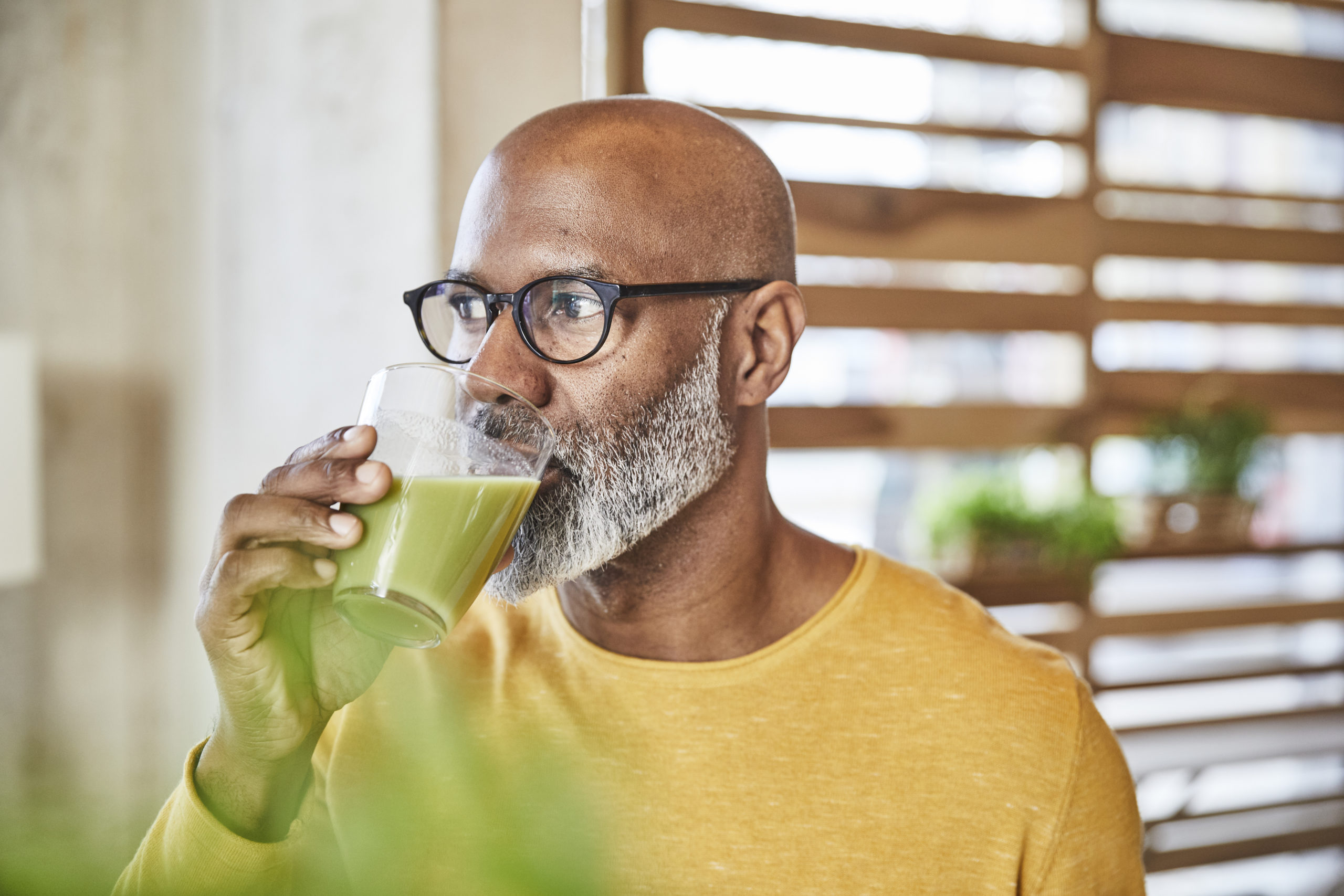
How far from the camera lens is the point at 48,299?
2420 mm

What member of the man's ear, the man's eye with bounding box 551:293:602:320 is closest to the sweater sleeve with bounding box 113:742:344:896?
the man's eye with bounding box 551:293:602:320

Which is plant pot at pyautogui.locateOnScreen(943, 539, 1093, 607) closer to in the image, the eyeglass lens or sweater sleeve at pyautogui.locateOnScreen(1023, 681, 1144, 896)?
sweater sleeve at pyautogui.locateOnScreen(1023, 681, 1144, 896)

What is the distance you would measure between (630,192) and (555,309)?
161 millimetres

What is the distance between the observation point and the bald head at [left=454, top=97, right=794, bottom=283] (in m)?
1.09

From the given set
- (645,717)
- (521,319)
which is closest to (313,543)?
(521,319)

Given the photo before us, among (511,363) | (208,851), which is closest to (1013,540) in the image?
(511,363)

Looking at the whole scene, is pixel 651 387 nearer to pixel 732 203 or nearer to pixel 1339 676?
pixel 732 203

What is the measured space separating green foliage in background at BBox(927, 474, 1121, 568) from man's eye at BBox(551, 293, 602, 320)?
2150mm

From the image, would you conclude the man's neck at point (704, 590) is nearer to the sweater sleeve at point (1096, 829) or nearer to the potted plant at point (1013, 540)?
the sweater sleeve at point (1096, 829)

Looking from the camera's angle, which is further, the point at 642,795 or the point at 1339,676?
the point at 1339,676

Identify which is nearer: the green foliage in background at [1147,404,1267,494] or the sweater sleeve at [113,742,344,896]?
the sweater sleeve at [113,742,344,896]

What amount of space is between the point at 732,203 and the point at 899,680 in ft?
1.98

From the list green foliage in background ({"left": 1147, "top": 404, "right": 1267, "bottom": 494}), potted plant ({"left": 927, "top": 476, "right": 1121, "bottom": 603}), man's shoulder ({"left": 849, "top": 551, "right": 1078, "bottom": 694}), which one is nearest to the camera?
man's shoulder ({"left": 849, "top": 551, "right": 1078, "bottom": 694})

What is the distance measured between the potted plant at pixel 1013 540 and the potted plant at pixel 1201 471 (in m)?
0.33
